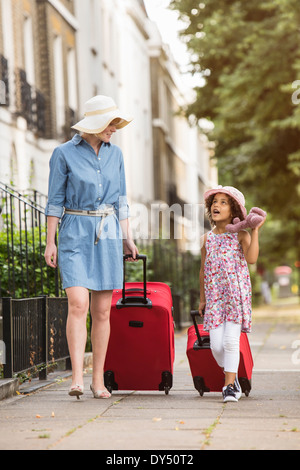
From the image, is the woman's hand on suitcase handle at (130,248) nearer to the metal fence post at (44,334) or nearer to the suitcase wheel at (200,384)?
the suitcase wheel at (200,384)

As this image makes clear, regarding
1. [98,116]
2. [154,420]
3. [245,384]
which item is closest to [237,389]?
[245,384]

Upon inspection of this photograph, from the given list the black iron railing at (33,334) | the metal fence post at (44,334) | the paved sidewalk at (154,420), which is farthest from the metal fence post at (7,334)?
the metal fence post at (44,334)

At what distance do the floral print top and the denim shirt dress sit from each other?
0.64 m

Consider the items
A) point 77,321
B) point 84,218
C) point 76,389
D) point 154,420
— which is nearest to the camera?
point 154,420

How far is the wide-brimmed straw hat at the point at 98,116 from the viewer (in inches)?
267

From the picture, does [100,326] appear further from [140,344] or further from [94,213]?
[94,213]

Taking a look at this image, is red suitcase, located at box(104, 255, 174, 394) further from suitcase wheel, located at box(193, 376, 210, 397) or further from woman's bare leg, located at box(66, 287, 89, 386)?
woman's bare leg, located at box(66, 287, 89, 386)

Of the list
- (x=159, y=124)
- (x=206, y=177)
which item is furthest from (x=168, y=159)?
(x=206, y=177)

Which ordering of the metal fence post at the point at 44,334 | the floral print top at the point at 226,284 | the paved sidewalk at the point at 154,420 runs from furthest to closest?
1. the metal fence post at the point at 44,334
2. the floral print top at the point at 226,284
3. the paved sidewalk at the point at 154,420

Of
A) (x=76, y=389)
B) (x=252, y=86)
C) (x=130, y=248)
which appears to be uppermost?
(x=252, y=86)

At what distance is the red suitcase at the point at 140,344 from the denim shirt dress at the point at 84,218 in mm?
353

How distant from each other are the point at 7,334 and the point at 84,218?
1.09m

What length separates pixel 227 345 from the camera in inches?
270

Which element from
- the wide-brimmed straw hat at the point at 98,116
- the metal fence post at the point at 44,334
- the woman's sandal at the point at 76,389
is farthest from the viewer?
the metal fence post at the point at 44,334
